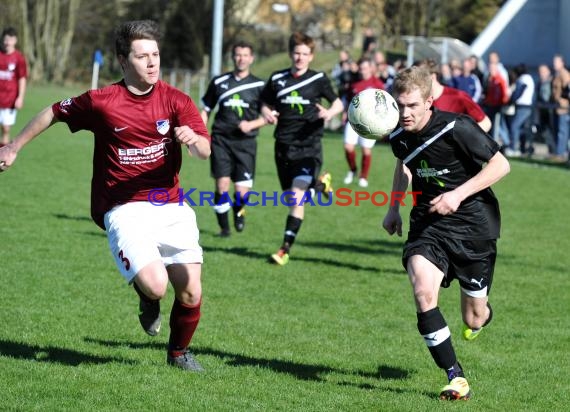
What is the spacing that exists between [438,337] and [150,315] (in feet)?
5.86

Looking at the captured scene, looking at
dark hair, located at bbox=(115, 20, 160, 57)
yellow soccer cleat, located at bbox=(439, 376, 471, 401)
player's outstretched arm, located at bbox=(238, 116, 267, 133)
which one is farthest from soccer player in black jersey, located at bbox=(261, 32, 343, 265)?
yellow soccer cleat, located at bbox=(439, 376, 471, 401)

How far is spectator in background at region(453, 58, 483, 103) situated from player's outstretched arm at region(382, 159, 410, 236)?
624 inches

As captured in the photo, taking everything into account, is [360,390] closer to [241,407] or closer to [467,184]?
[241,407]

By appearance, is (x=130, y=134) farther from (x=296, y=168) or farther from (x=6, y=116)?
(x=6, y=116)

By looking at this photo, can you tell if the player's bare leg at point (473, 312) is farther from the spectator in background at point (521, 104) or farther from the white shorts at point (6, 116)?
the spectator in background at point (521, 104)

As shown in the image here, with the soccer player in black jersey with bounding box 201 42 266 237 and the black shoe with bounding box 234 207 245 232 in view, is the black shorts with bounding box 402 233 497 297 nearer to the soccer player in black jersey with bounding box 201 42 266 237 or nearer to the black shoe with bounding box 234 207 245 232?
the soccer player in black jersey with bounding box 201 42 266 237

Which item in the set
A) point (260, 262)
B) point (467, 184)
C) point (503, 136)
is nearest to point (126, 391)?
point (467, 184)

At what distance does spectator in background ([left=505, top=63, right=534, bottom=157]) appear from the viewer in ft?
70.5

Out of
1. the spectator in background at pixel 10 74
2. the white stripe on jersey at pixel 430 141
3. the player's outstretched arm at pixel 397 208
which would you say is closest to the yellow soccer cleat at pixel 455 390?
the player's outstretched arm at pixel 397 208

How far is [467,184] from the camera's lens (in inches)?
224

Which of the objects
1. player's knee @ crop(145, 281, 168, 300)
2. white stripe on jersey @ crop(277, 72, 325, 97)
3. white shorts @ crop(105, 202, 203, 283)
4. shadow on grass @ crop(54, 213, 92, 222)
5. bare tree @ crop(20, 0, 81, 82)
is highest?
white stripe on jersey @ crop(277, 72, 325, 97)

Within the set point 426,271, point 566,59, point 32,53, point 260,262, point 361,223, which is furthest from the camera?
point 32,53

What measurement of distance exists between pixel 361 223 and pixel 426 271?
24.9ft

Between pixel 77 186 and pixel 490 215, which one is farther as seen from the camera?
pixel 77 186
